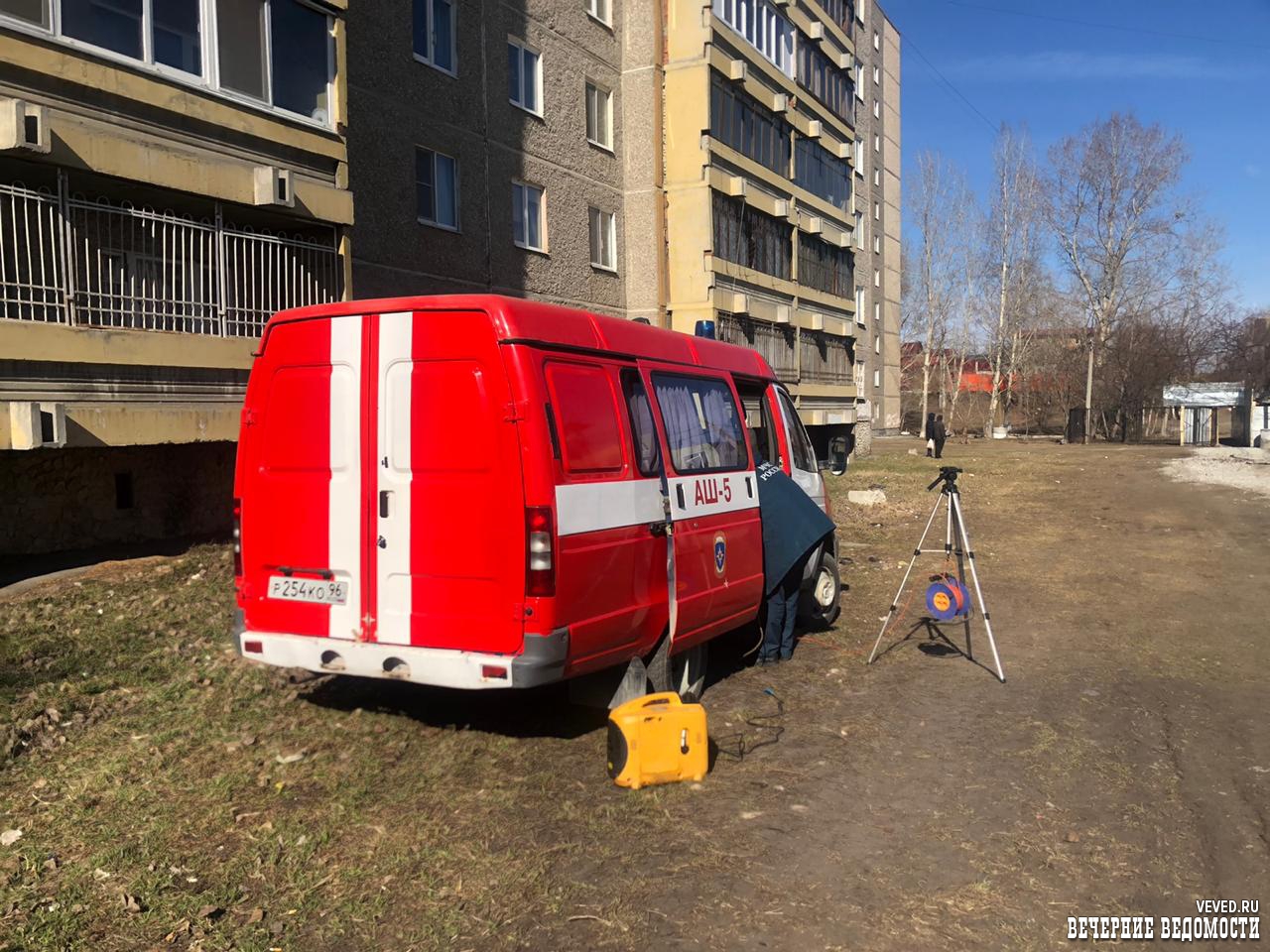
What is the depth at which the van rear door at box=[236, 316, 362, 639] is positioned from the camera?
17.5 feet

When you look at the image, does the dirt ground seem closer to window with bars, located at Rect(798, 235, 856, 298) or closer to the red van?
the red van

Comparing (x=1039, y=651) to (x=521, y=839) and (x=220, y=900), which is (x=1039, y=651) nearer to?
(x=521, y=839)

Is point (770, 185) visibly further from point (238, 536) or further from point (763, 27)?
point (238, 536)

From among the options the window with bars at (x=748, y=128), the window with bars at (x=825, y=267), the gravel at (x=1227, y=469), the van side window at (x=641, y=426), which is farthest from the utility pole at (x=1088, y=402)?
the van side window at (x=641, y=426)

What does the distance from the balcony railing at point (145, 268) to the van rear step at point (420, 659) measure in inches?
209

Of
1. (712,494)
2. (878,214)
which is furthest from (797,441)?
(878,214)

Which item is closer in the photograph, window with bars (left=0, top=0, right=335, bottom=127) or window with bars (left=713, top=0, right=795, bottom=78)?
window with bars (left=0, top=0, right=335, bottom=127)

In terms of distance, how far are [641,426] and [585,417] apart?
0.65 metres

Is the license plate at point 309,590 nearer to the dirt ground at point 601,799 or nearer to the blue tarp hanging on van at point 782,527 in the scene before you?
→ the dirt ground at point 601,799

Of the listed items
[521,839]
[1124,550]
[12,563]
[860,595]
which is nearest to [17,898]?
[521,839]

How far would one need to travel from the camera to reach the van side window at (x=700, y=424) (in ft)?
20.7

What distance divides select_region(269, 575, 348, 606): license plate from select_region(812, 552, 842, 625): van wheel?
491cm

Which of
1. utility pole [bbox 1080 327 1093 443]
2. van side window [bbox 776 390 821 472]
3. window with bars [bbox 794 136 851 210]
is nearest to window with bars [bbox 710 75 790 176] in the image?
window with bars [bbox 794 136 851 210]

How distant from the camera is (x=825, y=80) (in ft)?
99.1
